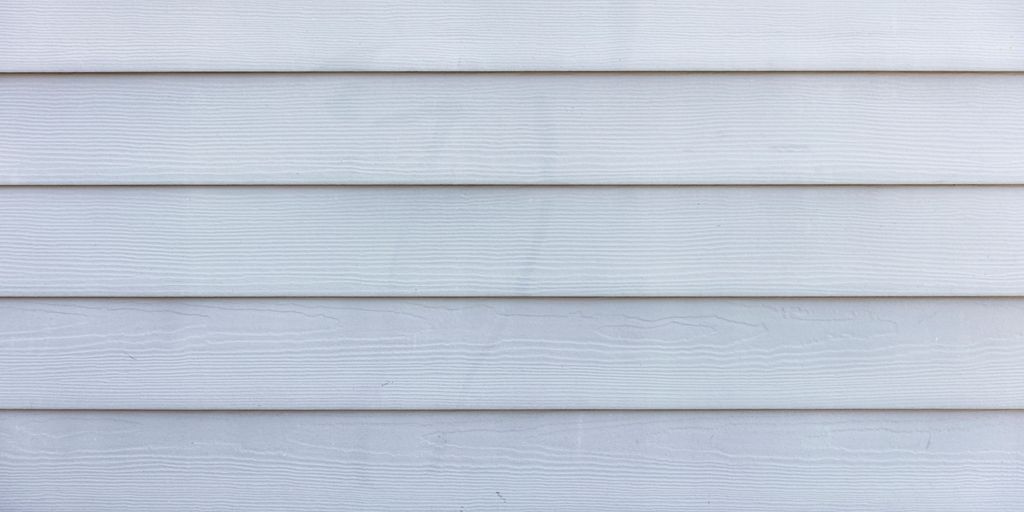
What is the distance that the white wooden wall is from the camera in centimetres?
106

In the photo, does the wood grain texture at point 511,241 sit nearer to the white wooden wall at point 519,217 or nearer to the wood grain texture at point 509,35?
the white wooden wall at point 519,217

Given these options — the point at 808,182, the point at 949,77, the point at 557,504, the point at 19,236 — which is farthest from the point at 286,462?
the point at 949,77

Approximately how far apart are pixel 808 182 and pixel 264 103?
0.85m

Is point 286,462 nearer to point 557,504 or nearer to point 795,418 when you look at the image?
point 557,504

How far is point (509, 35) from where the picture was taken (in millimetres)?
1070

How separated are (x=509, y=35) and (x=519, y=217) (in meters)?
0.28

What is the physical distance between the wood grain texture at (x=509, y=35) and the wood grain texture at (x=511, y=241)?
20 cm

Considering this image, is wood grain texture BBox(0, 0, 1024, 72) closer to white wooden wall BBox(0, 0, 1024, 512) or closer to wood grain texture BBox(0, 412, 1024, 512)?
white wooden wall BBox(0, 0, 1024, 512)

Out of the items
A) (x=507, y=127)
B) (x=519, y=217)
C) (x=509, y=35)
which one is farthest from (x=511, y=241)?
(x=509, y=35)

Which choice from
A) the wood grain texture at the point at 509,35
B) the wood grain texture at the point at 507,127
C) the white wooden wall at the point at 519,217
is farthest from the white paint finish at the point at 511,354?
the wood grain texture at the point at 509,35

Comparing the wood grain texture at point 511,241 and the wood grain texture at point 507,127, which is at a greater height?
the wood grain texture at point 507,127

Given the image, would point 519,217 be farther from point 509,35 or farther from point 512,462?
point 512,462

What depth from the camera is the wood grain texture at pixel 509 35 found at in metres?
1.06

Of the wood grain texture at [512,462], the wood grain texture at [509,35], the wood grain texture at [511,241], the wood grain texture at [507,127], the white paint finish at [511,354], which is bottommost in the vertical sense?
the wood grain texture at [512,462]
